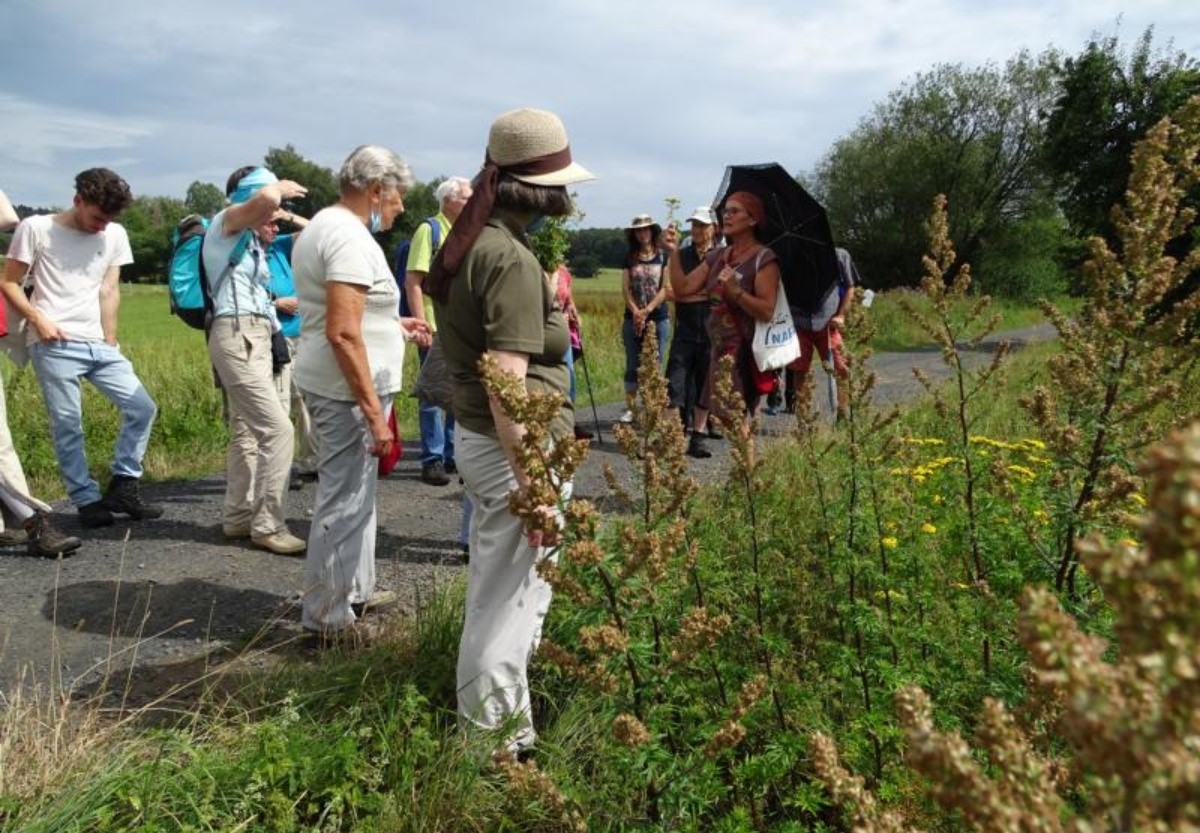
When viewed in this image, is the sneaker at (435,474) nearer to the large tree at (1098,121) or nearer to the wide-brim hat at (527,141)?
the wide-brim hat at (527,141)

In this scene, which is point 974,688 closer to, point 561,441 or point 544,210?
point 561,441

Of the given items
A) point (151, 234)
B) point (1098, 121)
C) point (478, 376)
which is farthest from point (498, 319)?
point (151, 234)

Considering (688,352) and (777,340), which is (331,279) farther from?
(688,352)

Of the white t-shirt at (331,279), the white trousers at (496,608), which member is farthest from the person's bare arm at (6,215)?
the white trousers at (496,608)

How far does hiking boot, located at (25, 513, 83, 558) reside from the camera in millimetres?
5059

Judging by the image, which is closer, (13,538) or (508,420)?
(508,420)

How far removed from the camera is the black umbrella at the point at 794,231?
5434 mm

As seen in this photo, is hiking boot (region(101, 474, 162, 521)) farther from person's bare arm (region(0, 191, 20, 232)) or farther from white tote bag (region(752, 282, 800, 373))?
white tote bag (region(752, 282, 800, 373))

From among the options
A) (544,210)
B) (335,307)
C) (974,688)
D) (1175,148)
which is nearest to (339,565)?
(335,307)

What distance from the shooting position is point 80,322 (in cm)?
556

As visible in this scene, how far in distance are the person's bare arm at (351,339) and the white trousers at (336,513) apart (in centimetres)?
18

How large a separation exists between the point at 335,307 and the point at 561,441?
2.07 metres

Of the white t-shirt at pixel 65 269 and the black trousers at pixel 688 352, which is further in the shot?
the black trousers at pixel 688 352

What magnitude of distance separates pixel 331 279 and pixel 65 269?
9.61 feet
